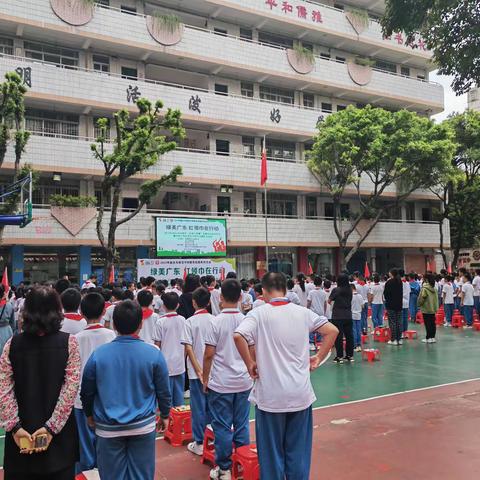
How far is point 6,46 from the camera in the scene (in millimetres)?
19391

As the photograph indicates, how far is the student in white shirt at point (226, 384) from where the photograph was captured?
4387mm

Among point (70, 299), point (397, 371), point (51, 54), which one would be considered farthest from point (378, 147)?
point (70, 299)

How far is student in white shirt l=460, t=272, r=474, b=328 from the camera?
552 inches

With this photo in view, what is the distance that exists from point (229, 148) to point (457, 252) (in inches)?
575

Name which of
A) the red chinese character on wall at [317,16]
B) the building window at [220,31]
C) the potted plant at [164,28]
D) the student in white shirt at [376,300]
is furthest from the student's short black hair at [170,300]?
the red chinese character on wall at [317,16]

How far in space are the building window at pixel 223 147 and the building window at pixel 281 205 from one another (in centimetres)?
306

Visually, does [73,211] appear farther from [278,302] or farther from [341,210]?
[278,302]

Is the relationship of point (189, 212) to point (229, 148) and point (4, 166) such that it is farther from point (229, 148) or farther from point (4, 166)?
point (4, 166)

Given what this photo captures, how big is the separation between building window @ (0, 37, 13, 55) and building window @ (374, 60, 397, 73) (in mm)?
19382

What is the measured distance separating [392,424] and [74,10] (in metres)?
19.4

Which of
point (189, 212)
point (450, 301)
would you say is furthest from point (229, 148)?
point (450, 301)

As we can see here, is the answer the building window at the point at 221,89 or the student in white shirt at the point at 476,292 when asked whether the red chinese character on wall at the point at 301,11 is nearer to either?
the building window at the point at 221,89

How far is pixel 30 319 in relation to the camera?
2982mm

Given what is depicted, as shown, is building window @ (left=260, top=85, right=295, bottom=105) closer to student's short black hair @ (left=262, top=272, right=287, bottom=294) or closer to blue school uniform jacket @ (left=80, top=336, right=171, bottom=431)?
student's short black hair @ (left=262, top=272, right=287, bottom=294)
